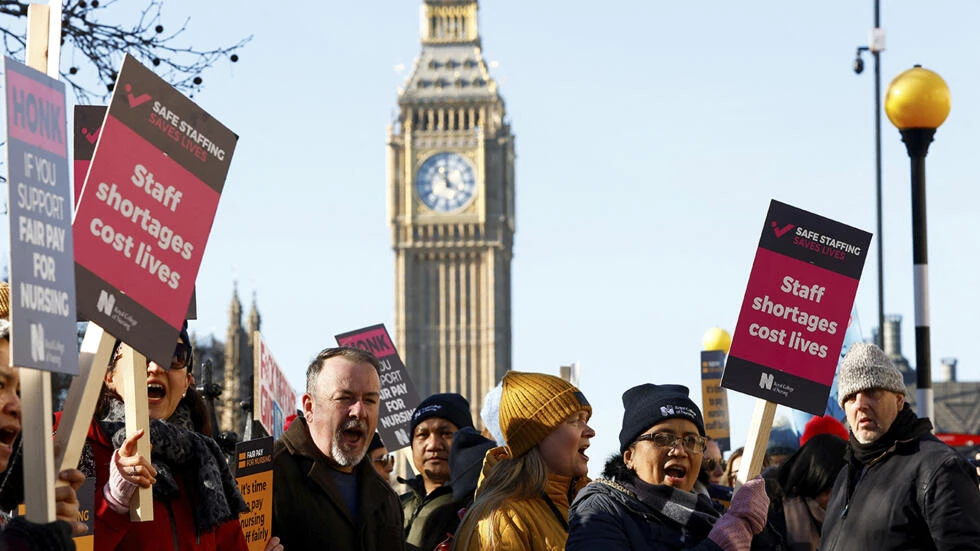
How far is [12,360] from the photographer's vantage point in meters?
3.41

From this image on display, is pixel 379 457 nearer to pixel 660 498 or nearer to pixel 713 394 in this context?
pixel 660 498

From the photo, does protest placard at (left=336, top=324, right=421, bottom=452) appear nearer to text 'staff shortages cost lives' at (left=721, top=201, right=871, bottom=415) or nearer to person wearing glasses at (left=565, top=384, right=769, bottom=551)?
text 'staff shortages cost lives' at (left=721, top=201, right=871, bottom=415)

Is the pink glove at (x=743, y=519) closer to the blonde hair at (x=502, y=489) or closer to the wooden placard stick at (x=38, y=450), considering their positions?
the blonde hair at (x=502, y=489)

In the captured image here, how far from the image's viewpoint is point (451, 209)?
84.8 meters

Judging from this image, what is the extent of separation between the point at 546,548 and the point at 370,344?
5.50m

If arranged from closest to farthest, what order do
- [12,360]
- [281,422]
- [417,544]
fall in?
[12,360] < [417,544] < [281,422]

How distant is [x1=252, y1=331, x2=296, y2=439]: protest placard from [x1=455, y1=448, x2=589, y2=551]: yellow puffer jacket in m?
2.68

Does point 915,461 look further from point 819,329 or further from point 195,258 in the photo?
point 195,258

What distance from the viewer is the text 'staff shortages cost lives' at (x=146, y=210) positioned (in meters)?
4.03

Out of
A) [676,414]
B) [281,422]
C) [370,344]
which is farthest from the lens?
[370,344]

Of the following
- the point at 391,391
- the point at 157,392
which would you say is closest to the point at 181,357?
the point at 157,392

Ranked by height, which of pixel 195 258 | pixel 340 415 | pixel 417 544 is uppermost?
pixel 195 258

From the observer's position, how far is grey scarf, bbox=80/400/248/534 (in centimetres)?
476

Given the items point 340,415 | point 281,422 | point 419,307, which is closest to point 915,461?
point 340,415
